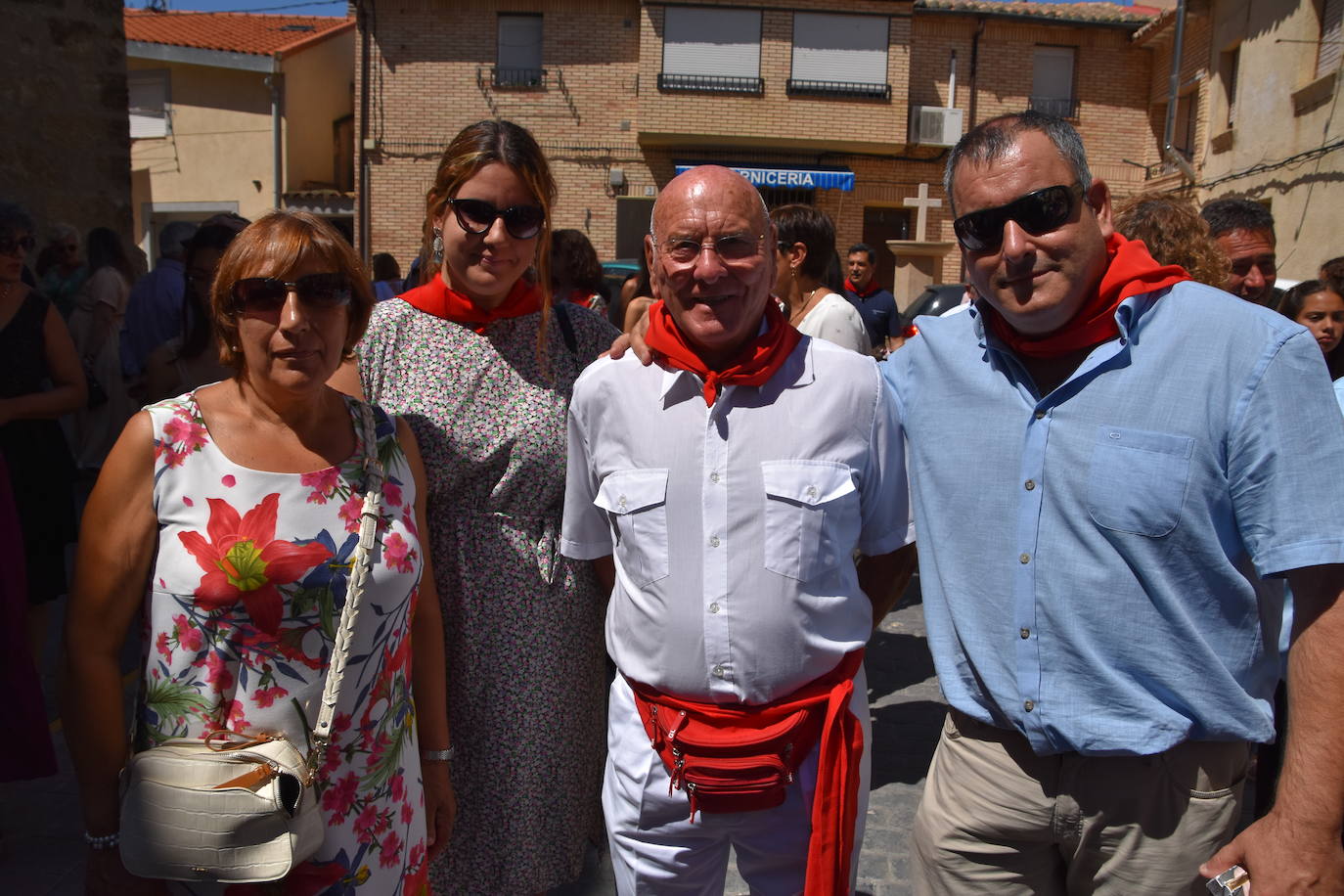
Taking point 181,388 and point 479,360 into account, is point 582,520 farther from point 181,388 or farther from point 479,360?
point 181,388

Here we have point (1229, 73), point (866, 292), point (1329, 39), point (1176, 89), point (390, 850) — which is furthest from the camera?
point (1176, 89)

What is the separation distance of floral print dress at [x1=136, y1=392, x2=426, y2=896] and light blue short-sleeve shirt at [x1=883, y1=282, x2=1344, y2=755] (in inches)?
47.7

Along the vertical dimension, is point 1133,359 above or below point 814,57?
below

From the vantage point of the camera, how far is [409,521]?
7.16 ft

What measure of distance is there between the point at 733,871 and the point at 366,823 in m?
1.94

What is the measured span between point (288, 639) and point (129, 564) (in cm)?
33

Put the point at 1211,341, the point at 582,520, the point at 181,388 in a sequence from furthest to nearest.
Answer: the point at 181,388
the point at 582,520
the point at 1211,341

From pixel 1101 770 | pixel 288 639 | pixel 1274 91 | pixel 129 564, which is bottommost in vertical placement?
pixel 1101 770

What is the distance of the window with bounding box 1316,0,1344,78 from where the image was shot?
13.1m

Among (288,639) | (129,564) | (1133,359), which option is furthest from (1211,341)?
(129,564)

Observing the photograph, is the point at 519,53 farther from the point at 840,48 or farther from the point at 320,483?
the point at 320,483

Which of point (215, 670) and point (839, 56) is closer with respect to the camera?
point (215, 670)

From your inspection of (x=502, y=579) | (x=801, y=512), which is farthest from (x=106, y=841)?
(x=801, y=512)

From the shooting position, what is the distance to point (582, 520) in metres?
2.49
